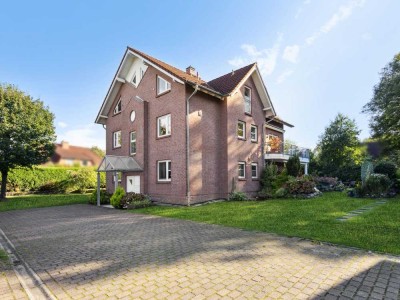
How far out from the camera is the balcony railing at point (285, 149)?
23.7 m

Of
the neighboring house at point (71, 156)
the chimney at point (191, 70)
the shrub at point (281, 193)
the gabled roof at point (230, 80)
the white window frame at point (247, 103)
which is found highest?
the chimney at point (191, 70)

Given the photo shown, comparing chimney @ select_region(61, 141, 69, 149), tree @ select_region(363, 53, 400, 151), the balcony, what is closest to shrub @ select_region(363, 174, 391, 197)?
the balcony

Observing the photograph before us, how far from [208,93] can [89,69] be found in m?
7.45

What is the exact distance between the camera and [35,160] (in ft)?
69.5

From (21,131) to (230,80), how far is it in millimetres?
17672

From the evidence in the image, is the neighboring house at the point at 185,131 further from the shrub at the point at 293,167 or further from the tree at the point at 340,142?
the tree at the point at 340,142

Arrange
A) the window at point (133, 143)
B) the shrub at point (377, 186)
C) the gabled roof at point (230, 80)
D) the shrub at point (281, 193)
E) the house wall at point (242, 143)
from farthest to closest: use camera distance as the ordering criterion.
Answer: the window at point (133, 143)
the gabled roof at point (230, 80)
the house wall at point (242, 143)
the shrub at point (281, 193)
the shrub at point (377, 186)

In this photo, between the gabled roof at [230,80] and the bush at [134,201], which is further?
the gabled roof at [230,80]

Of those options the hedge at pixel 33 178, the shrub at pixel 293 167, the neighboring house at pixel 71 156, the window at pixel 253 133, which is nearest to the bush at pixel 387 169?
the shrub at pixel 293 167

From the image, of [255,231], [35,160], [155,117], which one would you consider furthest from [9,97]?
[255,231]

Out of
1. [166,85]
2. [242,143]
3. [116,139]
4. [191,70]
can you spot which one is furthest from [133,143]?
[242,143]

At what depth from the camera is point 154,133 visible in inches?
727

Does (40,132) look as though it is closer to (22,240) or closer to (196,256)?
(22,240)

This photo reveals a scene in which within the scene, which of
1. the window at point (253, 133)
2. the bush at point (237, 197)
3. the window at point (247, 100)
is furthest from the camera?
the window at point (253, 133)
